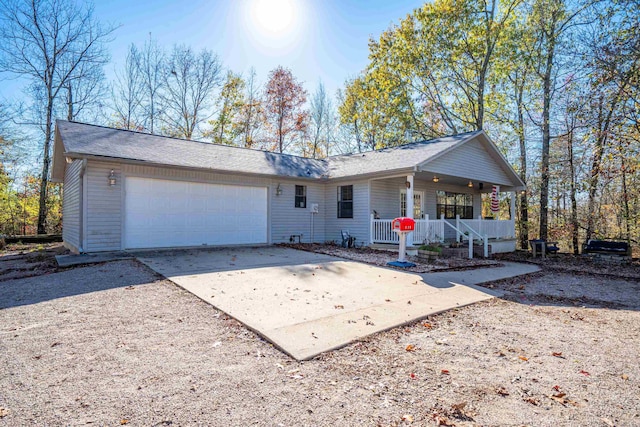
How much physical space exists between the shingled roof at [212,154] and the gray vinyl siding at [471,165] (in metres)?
0.45

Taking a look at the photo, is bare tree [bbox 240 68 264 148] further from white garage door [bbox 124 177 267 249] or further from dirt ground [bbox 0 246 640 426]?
dirt ground [bbox 0 246 640 426]

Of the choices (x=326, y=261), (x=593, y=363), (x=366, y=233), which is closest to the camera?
(x=593, y=363)

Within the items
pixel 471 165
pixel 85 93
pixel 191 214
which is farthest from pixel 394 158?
pixel 85 93

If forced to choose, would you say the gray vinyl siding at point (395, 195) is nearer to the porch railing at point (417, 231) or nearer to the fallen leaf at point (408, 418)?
the porch railing at point (417, 231)

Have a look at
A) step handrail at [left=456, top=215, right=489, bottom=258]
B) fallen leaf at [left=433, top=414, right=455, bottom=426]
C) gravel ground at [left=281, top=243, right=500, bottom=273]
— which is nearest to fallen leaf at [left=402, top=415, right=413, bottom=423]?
fallen leaf at [left=433, top=414, right=455, bottom=426]

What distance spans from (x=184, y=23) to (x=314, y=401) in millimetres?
17447

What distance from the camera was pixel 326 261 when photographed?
29.7 ft

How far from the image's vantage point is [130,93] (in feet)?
73.3

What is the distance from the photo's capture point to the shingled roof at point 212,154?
9449 millimetres

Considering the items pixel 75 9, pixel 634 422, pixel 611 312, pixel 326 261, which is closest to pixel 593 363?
pixel 634 422

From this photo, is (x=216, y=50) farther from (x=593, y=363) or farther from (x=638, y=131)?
(x=593, y=363)

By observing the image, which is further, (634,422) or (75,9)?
(75,9)

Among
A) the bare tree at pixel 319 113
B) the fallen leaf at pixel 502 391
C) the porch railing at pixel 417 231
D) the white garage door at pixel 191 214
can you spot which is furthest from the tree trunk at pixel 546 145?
the bare tree at pixel 319 113

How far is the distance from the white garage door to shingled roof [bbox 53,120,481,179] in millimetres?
732
